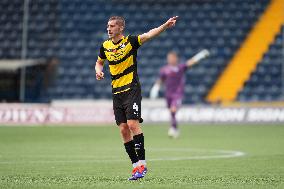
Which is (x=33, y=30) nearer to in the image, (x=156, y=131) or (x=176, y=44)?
(x=176, y=44)

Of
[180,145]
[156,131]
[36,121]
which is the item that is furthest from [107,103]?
[180,145]

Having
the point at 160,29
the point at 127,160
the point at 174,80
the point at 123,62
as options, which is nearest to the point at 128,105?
the point at 123,62

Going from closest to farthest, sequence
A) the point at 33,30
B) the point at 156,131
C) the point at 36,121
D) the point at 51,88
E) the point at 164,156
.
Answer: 1. the point at 164,156
2. the point at 156,131
3. the point at 36,121
4. the point at 51,88
5. the point at 33,30

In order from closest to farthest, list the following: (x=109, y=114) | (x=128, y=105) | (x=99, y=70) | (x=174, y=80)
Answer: (x=128, y=105), (x=99, y=70), (x=174, y=80), (x=109, y=114)

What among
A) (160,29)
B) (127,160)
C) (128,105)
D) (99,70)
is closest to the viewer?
(160,29)

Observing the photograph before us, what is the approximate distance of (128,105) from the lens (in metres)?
10.0

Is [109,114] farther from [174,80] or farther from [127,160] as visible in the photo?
[127,160]

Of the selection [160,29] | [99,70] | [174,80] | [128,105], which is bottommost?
[128,105]

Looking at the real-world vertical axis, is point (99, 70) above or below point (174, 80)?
below

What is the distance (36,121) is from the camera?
26.2 metres

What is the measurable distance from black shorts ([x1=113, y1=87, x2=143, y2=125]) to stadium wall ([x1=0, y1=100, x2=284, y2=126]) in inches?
633

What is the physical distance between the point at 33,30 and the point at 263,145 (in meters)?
17.6

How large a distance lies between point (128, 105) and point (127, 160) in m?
3.27

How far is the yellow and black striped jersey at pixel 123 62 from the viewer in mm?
10039
